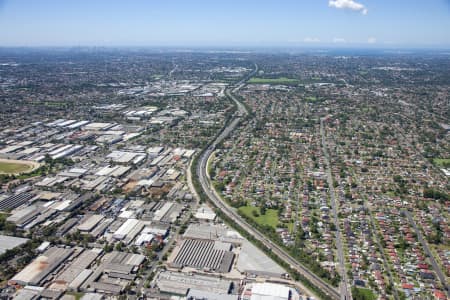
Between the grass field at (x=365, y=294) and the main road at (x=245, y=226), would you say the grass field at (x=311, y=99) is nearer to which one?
the main road at (x=245, y=226)

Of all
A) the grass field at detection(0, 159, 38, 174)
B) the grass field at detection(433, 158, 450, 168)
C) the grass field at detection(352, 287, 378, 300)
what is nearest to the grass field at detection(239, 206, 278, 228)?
the grass field at detection(352, 287, 378, 300)

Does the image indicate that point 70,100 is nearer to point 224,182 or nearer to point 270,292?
point 224,182

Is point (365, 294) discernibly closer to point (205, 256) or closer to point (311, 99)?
point (205, 256)

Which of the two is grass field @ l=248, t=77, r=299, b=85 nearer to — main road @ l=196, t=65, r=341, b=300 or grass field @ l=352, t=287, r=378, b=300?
main road @ l=196, t=65, r=341, b=300

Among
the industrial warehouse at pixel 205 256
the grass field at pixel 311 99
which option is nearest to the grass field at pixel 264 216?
the industrial warehouse at pixel 205 256

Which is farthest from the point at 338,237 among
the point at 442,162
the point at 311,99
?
the point at 311,99

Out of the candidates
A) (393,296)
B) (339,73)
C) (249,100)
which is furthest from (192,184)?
(339,73)
